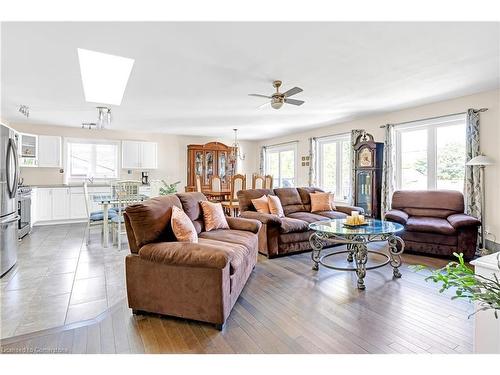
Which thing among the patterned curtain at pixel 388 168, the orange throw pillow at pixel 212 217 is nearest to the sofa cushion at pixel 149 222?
the orange throw pillow at pixel 212 217

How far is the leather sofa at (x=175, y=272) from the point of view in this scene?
85.1 inches

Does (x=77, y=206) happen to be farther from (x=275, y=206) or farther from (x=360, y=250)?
(x=360, y=250)

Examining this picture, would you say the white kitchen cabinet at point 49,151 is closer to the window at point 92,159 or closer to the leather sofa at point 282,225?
the window at point 92,159

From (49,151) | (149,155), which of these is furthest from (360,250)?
(49,151)

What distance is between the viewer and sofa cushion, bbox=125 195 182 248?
7.91ft

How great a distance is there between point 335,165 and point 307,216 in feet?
8.45

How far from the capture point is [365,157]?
5.51m

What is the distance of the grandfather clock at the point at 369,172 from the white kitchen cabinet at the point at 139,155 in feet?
16.8

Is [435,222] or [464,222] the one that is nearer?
[464,222]

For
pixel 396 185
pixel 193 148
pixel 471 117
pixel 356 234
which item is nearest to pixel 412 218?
pixel 396 185

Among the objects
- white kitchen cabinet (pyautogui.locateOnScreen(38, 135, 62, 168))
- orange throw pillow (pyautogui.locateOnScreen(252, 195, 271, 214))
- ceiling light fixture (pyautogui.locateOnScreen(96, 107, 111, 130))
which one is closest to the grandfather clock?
orange throw pillow (pyautogui.locateOnScreen(252, 195, 271, 214))
